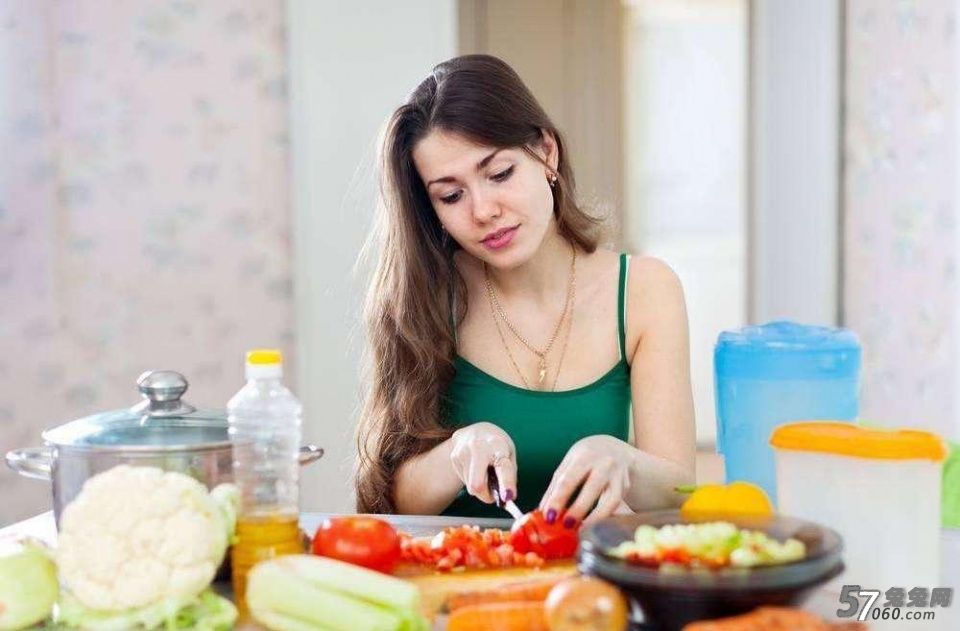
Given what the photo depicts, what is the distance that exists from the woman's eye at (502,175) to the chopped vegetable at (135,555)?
2.58ft

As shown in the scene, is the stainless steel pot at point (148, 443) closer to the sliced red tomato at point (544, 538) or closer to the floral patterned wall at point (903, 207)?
the sliced red tomato at point (544, 538)

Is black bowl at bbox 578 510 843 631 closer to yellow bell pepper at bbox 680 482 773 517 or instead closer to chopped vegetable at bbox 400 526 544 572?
yellow bell pepper at bbox 680 482 773 517

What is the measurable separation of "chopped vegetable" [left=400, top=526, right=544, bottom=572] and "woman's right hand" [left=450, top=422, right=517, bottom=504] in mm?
59

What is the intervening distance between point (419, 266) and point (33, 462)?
0.75m

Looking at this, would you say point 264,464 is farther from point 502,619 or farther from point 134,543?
point 502,619

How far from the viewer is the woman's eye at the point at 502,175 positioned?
1815 millimetres

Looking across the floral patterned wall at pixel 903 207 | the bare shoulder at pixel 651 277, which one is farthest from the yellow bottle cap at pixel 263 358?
the floral patterned wall at pixel 903 207

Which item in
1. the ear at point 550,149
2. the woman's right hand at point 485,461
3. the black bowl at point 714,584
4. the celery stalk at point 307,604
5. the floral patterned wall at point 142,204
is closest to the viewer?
the black bowl at point 714,584

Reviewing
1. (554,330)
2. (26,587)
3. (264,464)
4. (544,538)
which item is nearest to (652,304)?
(554,330)

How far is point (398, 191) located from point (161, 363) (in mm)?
1739

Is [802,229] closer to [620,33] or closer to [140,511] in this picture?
[620,33]

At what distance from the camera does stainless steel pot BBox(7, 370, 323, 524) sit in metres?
1.27

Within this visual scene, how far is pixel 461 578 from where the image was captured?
1.26m

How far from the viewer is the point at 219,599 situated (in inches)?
46.3
